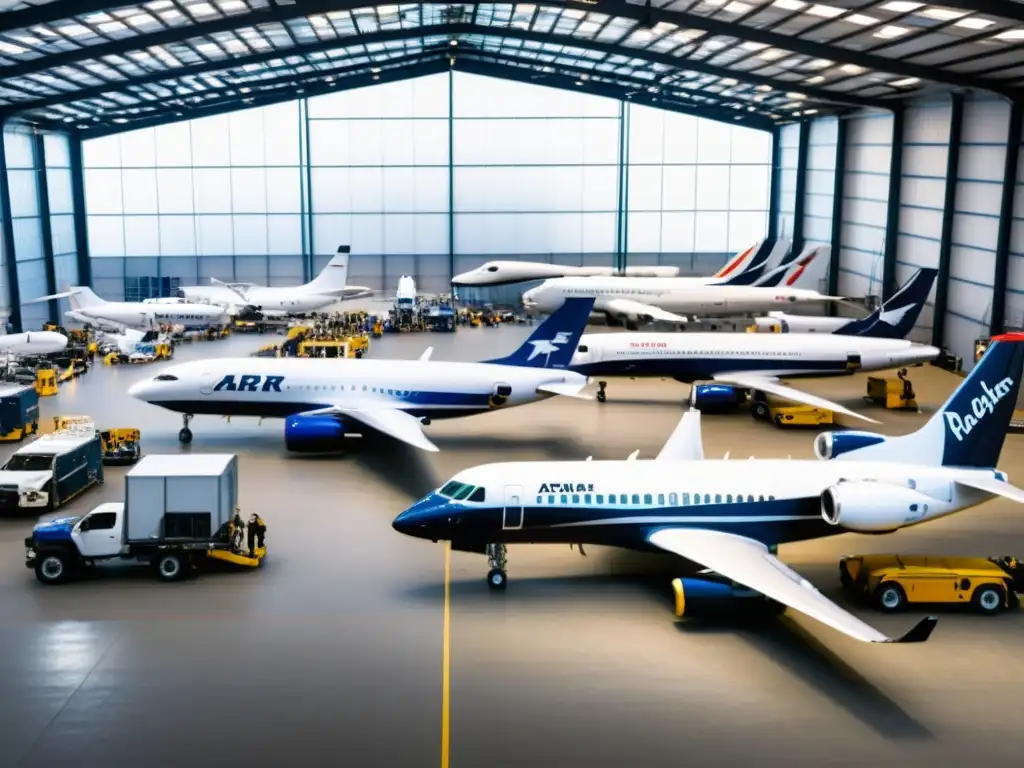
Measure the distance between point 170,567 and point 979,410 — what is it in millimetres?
18977

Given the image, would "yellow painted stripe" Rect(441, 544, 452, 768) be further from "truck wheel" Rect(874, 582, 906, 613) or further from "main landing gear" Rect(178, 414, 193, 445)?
"main landing gear" Rect(178, 414, 193, 445)

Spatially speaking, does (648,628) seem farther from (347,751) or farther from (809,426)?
(809,426)

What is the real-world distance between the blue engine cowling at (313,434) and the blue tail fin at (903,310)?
26430 mm

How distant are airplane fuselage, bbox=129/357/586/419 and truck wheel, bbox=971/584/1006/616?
701 inches

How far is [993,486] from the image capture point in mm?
22422

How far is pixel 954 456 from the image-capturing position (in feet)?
77.6

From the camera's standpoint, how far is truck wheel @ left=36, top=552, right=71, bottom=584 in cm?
2336

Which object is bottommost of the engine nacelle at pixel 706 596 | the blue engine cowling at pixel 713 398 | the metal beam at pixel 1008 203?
the engine nacelle at pixel 706 596

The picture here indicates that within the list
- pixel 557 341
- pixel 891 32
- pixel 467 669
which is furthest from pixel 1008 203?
pixel 467 669

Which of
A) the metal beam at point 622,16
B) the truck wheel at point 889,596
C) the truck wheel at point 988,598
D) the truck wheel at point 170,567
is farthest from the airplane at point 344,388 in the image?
the truck wheel at point 988,598

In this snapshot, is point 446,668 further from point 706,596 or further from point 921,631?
point 921,631

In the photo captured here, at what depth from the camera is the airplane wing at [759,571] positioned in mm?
17766

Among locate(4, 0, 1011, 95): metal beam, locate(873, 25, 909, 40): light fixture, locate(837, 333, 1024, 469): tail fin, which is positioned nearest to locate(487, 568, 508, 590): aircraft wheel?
locate(837, 333, 1024, 469): tail fin

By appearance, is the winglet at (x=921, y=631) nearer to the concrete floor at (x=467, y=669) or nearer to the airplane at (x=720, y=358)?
the concrete floor at (x=467, y=669)
